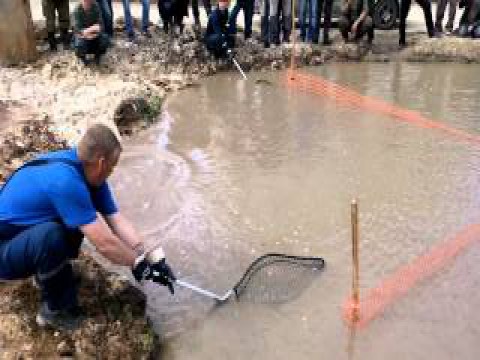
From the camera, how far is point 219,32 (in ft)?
34.6

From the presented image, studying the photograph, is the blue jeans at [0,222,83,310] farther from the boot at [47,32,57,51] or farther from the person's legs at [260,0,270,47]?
the person's legs at [260,0,270,47]

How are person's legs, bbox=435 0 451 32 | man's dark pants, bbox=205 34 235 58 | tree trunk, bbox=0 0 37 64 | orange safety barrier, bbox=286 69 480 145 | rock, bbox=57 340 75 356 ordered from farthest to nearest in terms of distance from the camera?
person's legs, bbox=435 0 451 32 → man's dark pants, bbox=205 34 235 58 → tree trunk, bbox=0 0 37 64 → orange safety barrier, bbox=286 69 480 145 → rock, bbox=57 340 75 356

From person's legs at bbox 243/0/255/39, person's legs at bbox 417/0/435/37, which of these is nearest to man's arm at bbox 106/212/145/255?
person's legs at bbox 243/0/255/39

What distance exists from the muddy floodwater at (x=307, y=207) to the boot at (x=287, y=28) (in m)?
1.95

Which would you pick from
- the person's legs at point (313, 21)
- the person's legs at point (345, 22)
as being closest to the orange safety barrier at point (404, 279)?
the person's legs at point (313, 21)

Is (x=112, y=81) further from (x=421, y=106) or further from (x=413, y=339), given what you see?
(x=413, y=339)

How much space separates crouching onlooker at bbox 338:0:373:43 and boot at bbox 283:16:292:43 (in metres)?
0.91

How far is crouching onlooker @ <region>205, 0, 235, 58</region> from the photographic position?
34.5 feet

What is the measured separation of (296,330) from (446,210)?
7.48 ft

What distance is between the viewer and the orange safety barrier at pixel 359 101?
8.01 meters

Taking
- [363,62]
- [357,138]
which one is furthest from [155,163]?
[363,62]

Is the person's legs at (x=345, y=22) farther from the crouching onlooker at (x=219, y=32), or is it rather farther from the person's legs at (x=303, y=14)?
the crouching onlooker at (x=219, y=32)

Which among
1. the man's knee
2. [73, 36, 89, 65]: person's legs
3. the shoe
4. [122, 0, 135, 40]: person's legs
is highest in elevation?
[122, 0, 135, 40]: person's legs

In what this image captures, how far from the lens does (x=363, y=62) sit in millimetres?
11430
